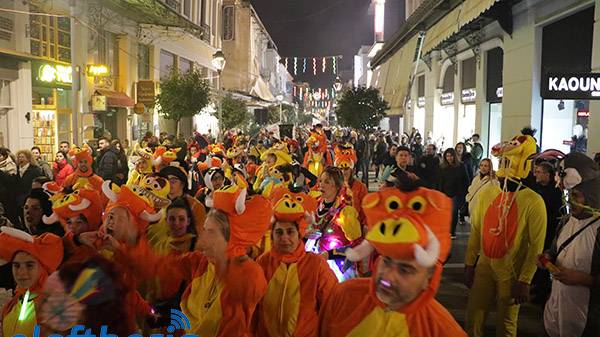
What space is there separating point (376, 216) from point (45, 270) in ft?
6.38

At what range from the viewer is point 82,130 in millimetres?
15797

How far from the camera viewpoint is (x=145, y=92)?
989 inches

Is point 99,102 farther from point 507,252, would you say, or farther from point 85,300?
point 85,300

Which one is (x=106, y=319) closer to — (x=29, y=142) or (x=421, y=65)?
(x=29, y=142)

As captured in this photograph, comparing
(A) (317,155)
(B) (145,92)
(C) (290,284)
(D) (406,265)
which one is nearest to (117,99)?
(B) (145,92)

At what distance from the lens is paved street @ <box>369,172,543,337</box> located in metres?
6.17

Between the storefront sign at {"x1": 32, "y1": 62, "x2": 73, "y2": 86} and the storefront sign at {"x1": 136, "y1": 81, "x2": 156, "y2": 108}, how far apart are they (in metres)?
6.38

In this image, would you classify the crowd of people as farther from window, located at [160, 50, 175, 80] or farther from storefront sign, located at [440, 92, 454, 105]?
window, located at [160, 50, 175, 80]

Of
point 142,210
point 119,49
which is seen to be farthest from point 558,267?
point 119,49

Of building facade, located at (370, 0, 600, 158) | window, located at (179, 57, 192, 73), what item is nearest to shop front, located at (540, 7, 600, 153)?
building facade, located at (370, 0, 600, 158)

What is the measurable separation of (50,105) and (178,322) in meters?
16.9

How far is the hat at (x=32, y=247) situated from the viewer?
9.82 ft

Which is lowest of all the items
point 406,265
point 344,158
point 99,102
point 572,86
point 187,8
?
point 406,265

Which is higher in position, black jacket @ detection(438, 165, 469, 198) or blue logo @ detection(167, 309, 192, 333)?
black jacket @ detection(438, 165, 469, 198)
